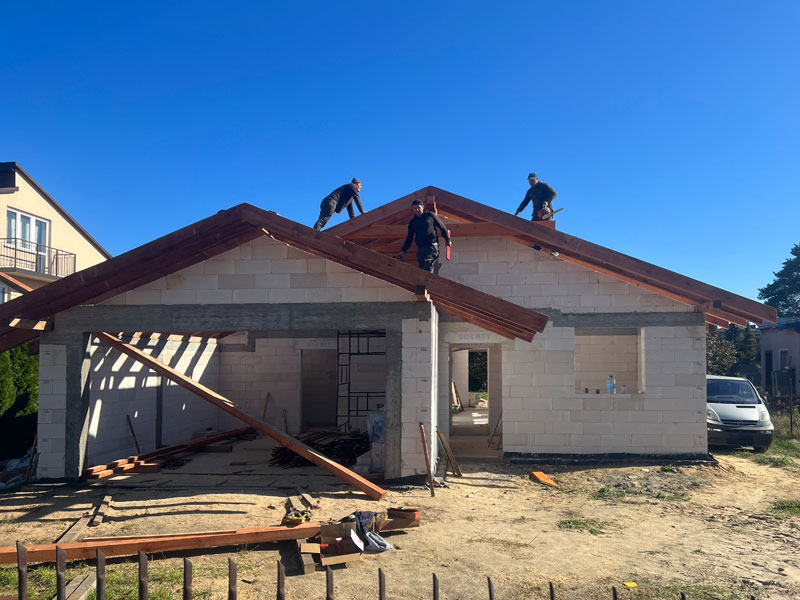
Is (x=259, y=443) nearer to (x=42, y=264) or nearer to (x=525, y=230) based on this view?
(x=525, y=230)

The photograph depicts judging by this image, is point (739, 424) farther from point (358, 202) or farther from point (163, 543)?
point (163, 543)

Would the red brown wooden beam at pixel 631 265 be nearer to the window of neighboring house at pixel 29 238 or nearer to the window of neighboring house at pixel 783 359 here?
the window of neighboring house at pixel 783 359

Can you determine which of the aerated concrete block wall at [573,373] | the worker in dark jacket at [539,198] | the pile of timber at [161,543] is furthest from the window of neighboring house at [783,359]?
the pile of timber at [161,543]

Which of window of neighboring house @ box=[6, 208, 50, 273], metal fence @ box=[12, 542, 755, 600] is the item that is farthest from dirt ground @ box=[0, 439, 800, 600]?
window of neighboring house @ box=[6, 208, 50, 273]

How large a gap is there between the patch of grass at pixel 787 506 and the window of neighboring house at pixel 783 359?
20235 millimetres

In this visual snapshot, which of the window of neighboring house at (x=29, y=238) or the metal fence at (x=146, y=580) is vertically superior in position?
the window of neighboring house at (x=29, y=238)

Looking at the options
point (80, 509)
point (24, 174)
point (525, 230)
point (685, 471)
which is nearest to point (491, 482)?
point (685, 471)

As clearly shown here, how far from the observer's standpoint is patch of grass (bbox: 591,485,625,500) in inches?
370

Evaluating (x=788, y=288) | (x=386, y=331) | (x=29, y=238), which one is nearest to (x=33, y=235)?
(x=29, y=238)

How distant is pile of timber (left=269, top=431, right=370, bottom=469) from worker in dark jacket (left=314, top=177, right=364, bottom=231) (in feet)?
15.0

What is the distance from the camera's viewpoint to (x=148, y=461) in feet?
36.3

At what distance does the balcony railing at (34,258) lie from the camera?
898 inches

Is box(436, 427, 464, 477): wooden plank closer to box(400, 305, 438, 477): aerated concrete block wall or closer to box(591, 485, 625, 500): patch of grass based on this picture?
box(400, 305, 438, 477): aerated concrete block wall

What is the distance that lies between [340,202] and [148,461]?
20.5 ft
